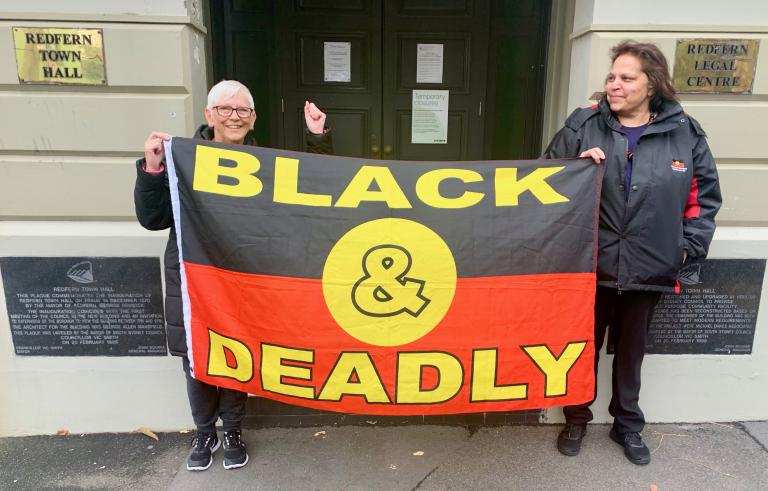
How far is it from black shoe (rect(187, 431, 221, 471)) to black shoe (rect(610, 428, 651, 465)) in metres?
2.18

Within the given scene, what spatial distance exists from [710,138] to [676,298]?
0.88 metres

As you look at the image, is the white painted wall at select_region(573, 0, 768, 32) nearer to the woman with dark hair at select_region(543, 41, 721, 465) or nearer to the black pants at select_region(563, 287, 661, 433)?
the woman with dark hair at select_region(543, 41, 721, 465)

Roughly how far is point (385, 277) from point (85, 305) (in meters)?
1.72

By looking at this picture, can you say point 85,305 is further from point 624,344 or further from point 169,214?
point 624,344

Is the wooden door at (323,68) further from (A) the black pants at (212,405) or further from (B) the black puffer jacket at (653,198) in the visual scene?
(A) the black pants at (212,405)

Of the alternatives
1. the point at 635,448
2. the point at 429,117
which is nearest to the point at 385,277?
the point at 635,448

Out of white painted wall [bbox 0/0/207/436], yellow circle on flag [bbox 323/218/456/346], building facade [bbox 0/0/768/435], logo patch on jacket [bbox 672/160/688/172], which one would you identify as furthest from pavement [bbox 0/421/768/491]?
logo patch on jacket [bbox 672/160/688/172]

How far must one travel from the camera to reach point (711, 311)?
321 centimetres

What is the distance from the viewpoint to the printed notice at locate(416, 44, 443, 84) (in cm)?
396

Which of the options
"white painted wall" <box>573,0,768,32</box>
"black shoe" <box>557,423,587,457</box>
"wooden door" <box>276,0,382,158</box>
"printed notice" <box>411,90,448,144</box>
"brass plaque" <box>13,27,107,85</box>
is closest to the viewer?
"brass plaque" <box>13,27,107,85</box>

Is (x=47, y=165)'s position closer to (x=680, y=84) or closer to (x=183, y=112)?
(x=183, y=112)

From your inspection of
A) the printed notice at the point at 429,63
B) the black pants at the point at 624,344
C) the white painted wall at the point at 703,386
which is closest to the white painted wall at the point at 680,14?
the white painted wall at the point at 703,386

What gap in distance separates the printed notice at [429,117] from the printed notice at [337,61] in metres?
0.50

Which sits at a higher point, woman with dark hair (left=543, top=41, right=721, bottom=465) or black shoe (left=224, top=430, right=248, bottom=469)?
woman with dark hair (left=543, top=41, right=721, bottom=465)
